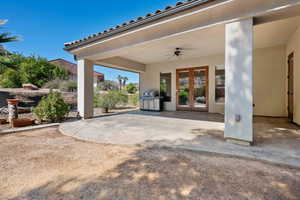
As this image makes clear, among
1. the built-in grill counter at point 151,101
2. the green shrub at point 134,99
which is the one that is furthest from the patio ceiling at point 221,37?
the green shrub at point 134,99

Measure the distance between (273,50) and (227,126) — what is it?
4.74 meters

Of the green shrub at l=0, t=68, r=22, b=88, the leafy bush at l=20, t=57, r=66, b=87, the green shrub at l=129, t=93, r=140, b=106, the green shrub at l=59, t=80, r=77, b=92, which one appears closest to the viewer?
the green shrub at l=129, t=93, r=140, b=106

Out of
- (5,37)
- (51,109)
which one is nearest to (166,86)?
(51,109)

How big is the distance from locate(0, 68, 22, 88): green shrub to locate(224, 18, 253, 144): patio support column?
16866 millimetres

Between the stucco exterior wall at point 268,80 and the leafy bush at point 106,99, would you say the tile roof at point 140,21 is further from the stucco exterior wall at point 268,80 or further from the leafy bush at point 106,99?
the stucco exterior wall at point 268,80

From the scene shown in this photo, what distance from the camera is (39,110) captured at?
419 centimetres

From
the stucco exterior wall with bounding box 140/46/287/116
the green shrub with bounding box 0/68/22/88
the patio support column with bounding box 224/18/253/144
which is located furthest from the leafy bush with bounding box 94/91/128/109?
the green shrub with bounding box 0/68/22/88

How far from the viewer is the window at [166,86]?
24.0 ft

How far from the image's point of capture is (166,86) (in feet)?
24.4

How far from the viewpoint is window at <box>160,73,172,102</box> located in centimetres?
732

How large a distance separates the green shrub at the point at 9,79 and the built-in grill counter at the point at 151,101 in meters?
13.0

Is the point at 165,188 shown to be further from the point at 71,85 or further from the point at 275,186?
the point at 71,85

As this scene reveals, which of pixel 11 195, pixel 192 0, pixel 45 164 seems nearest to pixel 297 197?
pixel 11 195

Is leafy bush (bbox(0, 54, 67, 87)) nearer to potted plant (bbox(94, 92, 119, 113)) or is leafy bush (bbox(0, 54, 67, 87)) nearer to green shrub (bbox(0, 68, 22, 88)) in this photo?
green shrub (bbox(0, 68, 22, 88))
